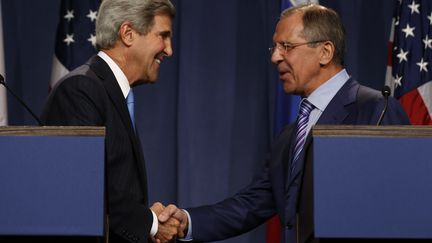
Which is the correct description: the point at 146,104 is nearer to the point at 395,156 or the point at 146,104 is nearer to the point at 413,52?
the point at 413,52

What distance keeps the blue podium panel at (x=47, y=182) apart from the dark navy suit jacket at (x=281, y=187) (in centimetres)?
104

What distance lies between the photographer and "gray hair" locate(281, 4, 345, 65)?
11.7ft

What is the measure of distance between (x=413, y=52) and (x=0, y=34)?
223 cm

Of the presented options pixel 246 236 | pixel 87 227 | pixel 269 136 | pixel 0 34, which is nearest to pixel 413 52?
pixel 269 136

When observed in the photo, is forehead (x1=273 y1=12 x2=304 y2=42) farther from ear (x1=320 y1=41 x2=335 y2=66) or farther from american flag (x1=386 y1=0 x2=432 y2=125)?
american flag (x1=386 y1=0 x2=432 y2=125)

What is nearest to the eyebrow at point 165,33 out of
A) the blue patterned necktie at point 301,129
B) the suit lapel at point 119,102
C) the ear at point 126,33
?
the ear at point 126,33

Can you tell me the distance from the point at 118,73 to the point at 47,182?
3.96ft

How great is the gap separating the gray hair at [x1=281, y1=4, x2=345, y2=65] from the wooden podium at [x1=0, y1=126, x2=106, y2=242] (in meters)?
1.65

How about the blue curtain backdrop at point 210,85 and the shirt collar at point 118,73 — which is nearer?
the shirt collar at point 118,73

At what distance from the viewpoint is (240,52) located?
17.4 ft

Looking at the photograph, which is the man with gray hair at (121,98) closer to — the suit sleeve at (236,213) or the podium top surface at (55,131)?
the suit sleeve at (236,213)

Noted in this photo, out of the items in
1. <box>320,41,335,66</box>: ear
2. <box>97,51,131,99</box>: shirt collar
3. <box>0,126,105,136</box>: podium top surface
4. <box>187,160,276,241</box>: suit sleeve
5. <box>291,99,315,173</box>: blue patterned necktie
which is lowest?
<box>187,160,276,241</box>: suit sleeve

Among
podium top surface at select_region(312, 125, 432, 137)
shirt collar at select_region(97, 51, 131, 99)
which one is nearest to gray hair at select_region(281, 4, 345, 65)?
shirt collar at select_region(97, 51, 131, 99)

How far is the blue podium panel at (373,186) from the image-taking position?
2.16 metres
